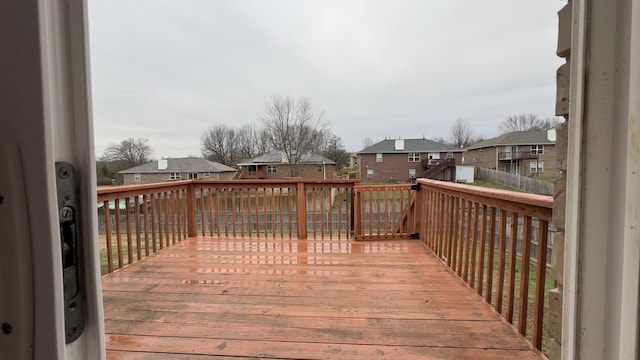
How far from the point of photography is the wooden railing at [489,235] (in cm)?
160

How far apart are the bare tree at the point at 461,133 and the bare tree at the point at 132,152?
29.6 meters

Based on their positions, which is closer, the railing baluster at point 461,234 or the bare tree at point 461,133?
the railing baluster at point 461,234

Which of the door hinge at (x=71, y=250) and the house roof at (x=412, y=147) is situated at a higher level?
the house roof at (x=412, y=147)

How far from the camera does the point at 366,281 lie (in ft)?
8.18

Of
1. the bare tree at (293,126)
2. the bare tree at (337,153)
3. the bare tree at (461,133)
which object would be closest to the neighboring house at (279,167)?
the bare tree at (337,153)

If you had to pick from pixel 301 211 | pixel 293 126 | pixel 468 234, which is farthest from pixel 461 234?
pixel 293 126

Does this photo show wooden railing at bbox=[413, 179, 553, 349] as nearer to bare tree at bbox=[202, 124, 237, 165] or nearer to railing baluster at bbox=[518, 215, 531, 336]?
railing baluster at bbox=[518, 215, 531, 336]

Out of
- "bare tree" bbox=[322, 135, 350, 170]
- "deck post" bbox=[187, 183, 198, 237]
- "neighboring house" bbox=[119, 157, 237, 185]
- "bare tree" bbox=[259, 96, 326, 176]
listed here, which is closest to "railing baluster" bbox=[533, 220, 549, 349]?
"deck post" bbox=[187, 183, 198, 237]

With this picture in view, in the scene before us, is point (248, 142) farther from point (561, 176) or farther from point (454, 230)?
point (561, 176)

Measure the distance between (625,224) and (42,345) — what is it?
85 centimetres

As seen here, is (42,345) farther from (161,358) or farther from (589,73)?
(161,358)

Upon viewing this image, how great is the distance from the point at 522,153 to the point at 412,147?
10.1 meters

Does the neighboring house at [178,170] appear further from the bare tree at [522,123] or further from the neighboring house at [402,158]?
the bare tree at [522,123]

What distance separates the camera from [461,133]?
31906mm
